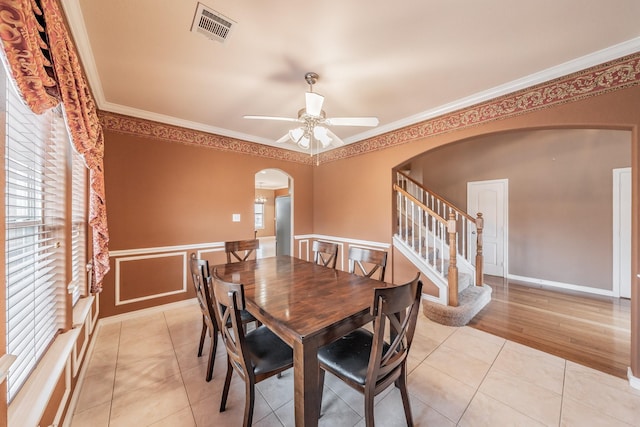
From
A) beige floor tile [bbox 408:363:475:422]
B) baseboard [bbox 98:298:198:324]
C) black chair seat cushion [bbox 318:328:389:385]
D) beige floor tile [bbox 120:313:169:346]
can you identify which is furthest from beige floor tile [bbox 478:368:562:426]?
baseboard [bbox 98:298:198:324]

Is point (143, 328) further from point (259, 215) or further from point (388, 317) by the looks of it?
point (259, 215)

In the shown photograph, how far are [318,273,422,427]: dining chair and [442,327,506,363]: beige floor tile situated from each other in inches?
46.5

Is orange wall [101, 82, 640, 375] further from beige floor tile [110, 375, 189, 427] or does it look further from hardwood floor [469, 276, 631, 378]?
beige floor tile [110, 375, 189, 427]

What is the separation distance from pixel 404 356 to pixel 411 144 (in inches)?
106

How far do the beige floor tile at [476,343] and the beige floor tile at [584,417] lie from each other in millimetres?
539

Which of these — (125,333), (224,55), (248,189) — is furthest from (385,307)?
(248,189)

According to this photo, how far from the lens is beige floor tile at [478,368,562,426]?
157cm

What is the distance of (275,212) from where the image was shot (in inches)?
240

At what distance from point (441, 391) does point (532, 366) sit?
965 millimetres

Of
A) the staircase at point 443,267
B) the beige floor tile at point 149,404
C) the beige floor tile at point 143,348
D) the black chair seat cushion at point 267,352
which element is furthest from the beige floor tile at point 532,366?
the beige floor tile at point 143,348

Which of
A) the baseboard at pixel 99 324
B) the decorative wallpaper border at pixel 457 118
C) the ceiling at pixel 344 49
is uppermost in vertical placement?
the ceiling at pixel 344 49

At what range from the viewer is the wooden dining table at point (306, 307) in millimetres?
1161

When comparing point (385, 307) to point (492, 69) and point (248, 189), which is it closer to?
point (492, 69)

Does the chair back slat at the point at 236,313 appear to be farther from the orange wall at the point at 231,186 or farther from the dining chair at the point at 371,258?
the orange wall at the point at 231,186
